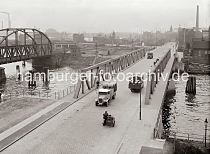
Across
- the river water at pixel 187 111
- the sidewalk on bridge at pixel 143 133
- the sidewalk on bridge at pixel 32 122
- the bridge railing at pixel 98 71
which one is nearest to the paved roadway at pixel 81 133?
the sidewalk on bridge at pixel 143 133

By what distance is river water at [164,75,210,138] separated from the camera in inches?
1863

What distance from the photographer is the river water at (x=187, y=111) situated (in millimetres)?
47312

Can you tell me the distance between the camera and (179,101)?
66.4 metres

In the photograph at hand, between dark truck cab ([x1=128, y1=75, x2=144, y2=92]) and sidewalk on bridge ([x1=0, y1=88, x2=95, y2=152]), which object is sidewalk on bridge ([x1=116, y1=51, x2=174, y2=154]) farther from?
sidewalk on bridge ([x1=0, y1=88, x2=95, y2=152])

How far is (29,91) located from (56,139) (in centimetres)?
4345

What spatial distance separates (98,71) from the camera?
56500mm

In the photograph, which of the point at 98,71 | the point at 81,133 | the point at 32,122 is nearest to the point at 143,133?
the point at 81,133

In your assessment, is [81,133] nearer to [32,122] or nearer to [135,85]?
[32,122]

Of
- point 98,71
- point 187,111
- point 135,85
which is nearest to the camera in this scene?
point 135,85

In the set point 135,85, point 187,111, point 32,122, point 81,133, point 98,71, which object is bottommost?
point 187,111

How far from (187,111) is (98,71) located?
60.0 feet

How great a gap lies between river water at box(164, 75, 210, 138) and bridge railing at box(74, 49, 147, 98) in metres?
14.4

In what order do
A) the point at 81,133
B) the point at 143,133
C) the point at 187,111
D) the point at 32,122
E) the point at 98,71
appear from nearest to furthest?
the point at 143,133, the point at 81,133, the point at 32,122, the point at 98,71, the point at 187,111

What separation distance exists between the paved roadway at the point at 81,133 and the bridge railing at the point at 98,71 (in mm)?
6250
